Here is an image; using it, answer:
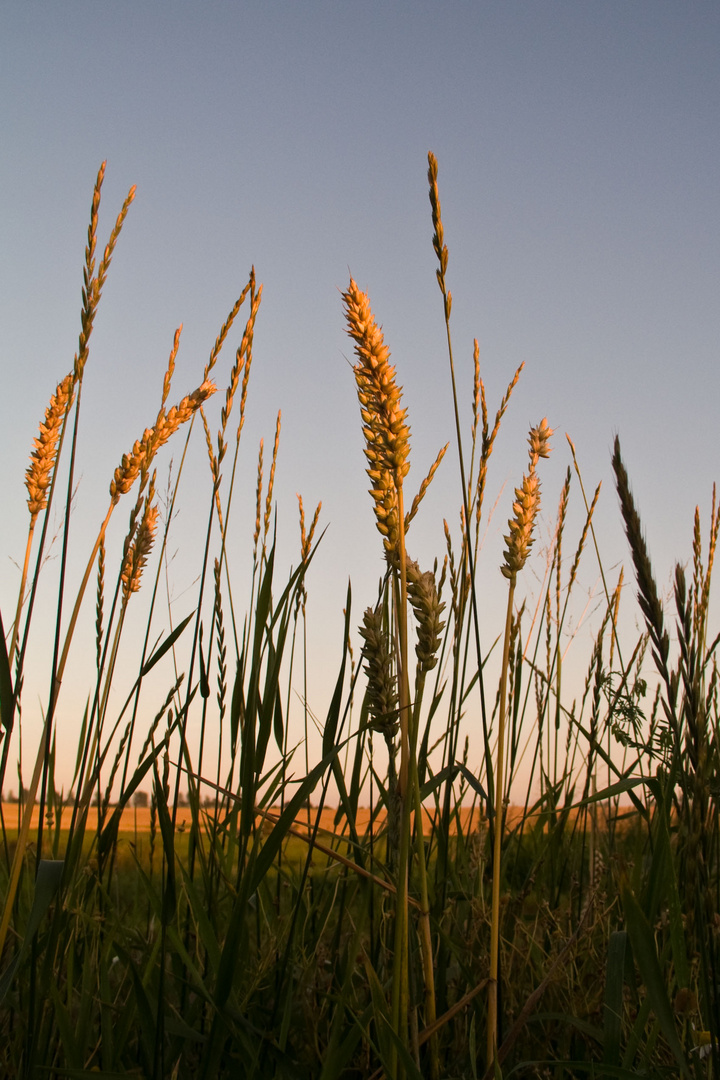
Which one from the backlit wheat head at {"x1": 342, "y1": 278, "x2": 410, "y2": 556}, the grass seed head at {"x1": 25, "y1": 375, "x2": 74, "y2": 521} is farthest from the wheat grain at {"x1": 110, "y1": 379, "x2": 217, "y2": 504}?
the backlit wheat head at {"x1": 342, "y1": 278, "x2": 410, "y2": 556}

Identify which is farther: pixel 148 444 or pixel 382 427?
pixel 148 444

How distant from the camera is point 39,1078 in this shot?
4.14 ft

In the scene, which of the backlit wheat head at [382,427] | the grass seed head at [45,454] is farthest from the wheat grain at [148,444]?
the backlit wheat head at [382,427]

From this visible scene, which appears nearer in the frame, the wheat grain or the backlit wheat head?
the backlit wheat head

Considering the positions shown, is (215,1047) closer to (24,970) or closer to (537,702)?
(24,970)

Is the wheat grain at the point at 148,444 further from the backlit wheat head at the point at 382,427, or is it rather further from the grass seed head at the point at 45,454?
the backlit wheat head at the point at 382,427

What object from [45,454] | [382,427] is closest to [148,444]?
[45,454]

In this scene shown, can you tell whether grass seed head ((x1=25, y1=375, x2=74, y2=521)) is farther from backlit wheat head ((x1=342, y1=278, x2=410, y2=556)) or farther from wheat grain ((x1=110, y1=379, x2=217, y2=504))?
backlit wheat head ((x1=342, y1=278, x2=410, y2=556))

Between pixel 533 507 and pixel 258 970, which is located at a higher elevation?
pixel 533 507

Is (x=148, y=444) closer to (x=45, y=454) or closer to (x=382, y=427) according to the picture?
(x=45, y=454)

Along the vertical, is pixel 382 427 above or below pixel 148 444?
below

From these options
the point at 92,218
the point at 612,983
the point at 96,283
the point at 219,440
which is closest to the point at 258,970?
the point at 612,983

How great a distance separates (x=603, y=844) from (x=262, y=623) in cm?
198

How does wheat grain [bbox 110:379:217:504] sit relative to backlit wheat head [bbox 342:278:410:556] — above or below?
above
